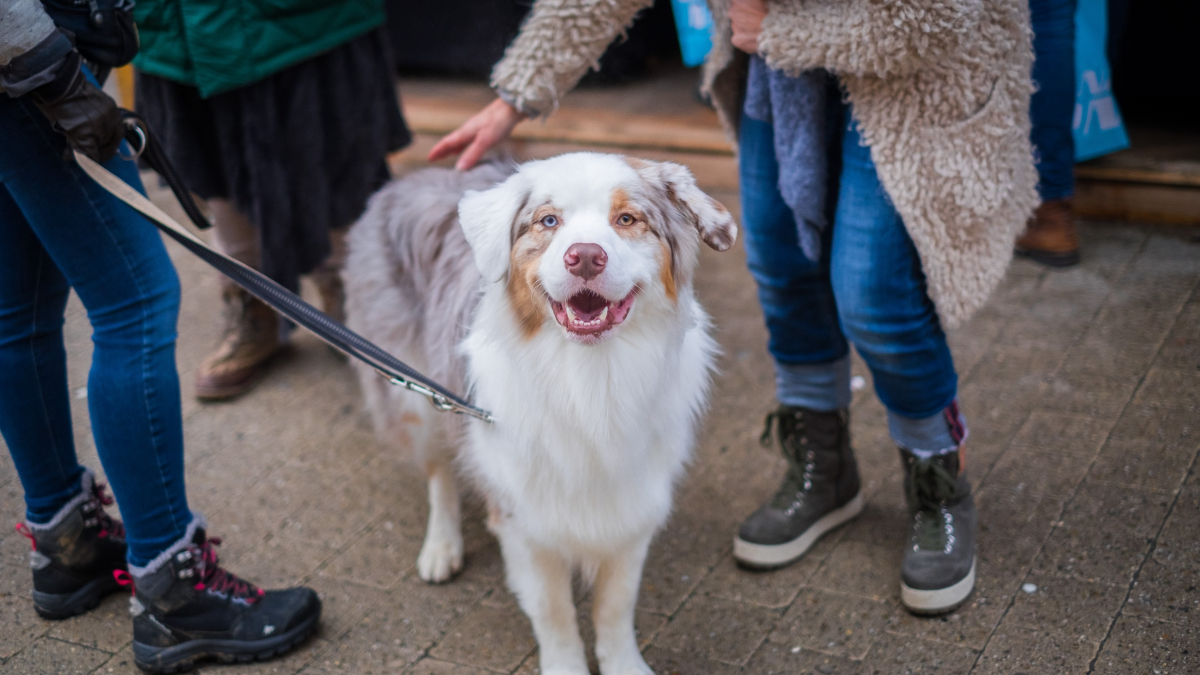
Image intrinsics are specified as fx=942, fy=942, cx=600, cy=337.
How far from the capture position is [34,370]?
1.99 metres

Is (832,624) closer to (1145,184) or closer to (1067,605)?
(1067,605)

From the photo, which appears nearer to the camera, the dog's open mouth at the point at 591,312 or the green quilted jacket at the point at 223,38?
the dog's open mouth at the point at 591,312

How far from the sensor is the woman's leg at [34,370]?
6.22 ft

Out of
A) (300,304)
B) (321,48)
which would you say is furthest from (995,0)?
(321,48)

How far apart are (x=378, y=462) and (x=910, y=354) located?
5.45ft

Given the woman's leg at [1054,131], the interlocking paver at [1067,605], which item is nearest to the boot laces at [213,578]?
the interlocking paver at [1067,605]

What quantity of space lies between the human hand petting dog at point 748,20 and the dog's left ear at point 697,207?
323 millimetres

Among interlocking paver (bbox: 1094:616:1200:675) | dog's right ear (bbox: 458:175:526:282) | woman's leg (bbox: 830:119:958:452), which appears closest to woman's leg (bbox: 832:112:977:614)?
woman's leg (bbox: 830:119:958:452)

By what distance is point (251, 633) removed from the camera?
2064 mm

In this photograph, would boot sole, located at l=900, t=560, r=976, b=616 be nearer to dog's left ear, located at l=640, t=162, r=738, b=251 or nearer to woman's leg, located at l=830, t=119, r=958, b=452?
woman's leg, located at l=830, t=119, r=958, b=452

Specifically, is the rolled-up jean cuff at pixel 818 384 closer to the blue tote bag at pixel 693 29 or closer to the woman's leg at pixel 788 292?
the woman's leg at pixel 788 292

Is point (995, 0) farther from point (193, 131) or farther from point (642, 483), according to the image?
point (193, 131)

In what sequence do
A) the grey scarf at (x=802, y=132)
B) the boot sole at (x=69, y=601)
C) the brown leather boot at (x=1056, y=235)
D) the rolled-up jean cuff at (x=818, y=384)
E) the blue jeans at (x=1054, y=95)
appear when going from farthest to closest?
the brown leather boot at (x=1056, y=235)
the blue jeans at (x=1054, y=95)
the rolled-up jean cuff at (x=818, y=384)
the boot sole at (x=69, y=601)
the grey scarf at (x=802, y=132)

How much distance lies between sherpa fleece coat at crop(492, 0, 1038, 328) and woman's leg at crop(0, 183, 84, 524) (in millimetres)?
1037
